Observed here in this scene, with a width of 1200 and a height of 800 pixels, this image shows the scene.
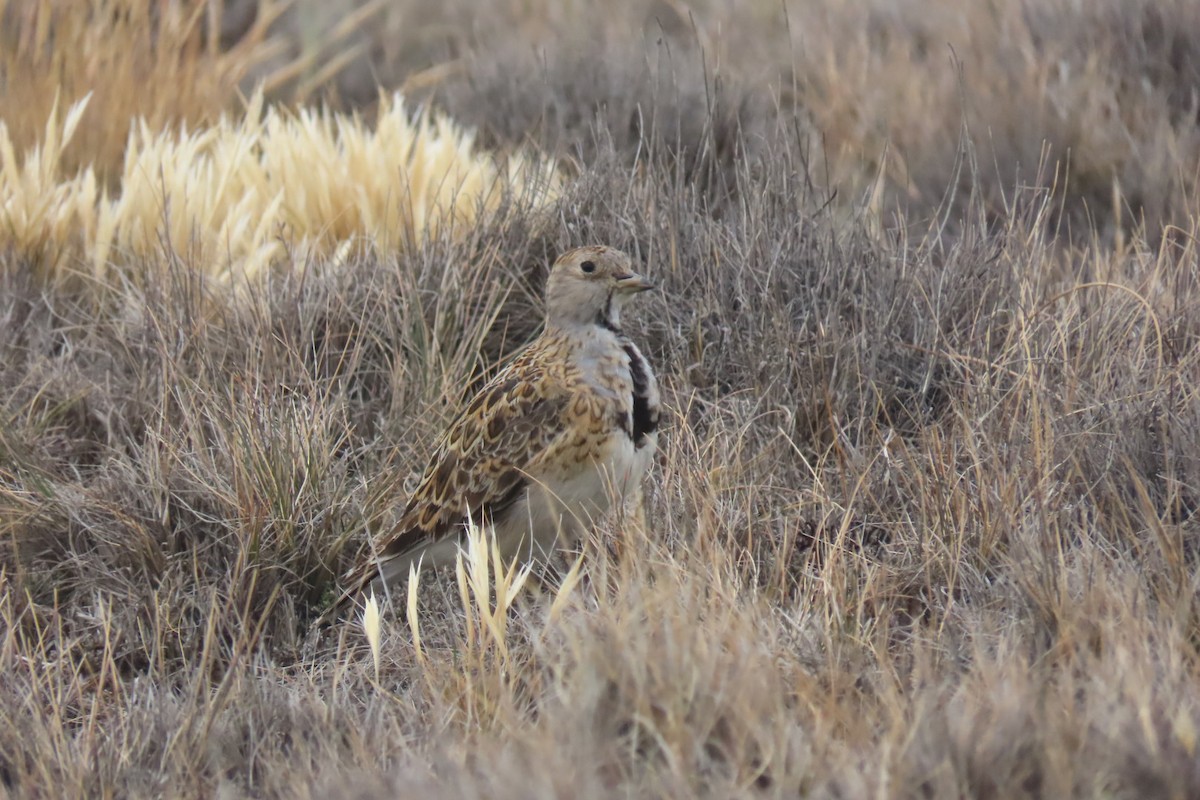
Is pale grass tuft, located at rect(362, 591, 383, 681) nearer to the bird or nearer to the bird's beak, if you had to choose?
the bird

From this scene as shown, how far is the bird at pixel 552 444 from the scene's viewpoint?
137 inches

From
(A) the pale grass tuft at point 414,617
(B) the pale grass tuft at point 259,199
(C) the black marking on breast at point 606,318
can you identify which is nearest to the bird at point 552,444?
(C) the black marking on breast at point 606,318

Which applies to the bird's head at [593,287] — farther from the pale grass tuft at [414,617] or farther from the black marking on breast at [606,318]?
the pale grass tuft at [414,617]

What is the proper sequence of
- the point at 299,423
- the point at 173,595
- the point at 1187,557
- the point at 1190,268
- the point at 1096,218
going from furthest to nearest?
the point at 1096,218
the point at 1190,268
the point at 299,423
the point at 173,595
the point at 1187,557

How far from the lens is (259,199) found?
5.49 meters

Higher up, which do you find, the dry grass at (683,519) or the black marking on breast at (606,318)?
the black marking on breast at (606,318)

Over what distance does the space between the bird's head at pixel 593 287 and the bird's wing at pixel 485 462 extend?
0.15 m

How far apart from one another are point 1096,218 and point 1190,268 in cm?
179

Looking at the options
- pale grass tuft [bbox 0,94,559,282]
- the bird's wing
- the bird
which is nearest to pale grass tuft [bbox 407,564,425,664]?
the bird

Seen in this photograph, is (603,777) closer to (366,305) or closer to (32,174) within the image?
(366,305)

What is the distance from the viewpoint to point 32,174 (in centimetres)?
539

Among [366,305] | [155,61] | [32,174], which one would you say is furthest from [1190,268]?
[155,61]

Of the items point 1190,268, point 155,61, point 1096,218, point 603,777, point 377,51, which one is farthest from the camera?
point 377,51

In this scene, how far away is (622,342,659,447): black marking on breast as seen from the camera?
351 cm
